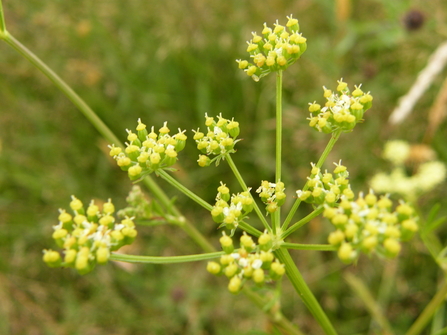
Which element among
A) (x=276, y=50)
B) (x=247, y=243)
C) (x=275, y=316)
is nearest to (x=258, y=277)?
(x=247, y=243)

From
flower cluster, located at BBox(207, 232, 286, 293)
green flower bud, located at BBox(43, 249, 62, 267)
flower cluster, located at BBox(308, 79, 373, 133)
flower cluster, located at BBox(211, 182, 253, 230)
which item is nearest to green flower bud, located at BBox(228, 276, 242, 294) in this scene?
flower cluster, located at BBox(207, 232, 286, 293)

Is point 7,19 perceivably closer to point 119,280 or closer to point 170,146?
point 119,280

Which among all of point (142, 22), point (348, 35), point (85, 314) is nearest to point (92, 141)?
point (142, 22)

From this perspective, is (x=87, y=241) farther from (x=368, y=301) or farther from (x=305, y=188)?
(x=368, y=301)

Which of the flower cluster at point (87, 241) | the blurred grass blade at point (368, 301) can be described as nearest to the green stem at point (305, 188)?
the flower cluster at point (87, 241)

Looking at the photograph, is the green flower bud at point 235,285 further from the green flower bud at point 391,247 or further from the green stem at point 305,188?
the green flower bud at point 391,247
